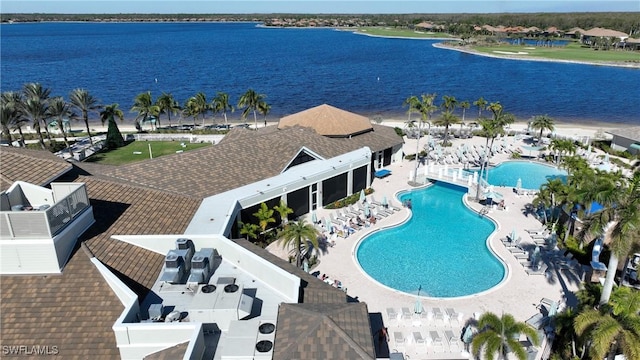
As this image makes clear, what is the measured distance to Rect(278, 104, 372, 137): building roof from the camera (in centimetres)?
4331

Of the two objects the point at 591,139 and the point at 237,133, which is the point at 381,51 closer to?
the point at 591,139

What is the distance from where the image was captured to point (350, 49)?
18900 cm

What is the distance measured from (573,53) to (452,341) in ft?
568

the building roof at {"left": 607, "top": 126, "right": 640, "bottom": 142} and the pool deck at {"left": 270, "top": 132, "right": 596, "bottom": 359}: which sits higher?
the building roof at {"left": 607, "top": 126, "right": 640, "bottom": 142}

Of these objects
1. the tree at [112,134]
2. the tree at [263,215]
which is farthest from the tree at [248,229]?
the tree at [112,134]

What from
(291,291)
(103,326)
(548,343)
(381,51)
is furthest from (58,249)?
(381,51)

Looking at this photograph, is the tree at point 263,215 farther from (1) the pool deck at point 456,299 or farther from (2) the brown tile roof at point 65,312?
(2) the brown tile roof at point 65,312

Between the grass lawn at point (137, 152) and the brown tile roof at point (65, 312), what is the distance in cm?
3086

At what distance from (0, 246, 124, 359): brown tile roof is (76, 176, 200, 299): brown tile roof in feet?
4.48

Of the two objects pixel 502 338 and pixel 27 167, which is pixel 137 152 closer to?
pixel 27 167

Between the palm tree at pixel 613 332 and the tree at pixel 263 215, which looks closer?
the palm tree at pixel 613 332

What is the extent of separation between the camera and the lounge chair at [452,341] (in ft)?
64.4

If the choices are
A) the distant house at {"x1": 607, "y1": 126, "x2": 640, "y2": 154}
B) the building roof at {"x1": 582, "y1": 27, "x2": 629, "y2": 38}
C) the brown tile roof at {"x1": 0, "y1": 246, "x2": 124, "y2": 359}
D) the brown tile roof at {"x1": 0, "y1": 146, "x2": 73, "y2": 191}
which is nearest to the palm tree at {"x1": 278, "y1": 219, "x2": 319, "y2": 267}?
the brown tile roof at {"x1": 0, "y1": 246, "x2": 124, "y2": 359}

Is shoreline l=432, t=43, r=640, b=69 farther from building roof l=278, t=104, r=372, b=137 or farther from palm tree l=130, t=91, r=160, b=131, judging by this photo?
palm tree l=130, t=91, r=160, b=131
